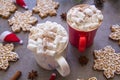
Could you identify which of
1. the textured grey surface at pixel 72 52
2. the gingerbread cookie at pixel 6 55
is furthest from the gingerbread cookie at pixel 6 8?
the gingerbread cookie at pixel 6 55

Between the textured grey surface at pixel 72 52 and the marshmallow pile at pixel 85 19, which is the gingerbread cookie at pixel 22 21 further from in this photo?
the marshmallow pile at pixel 85 19

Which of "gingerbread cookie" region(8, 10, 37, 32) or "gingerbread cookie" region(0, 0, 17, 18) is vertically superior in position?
"gingerbread cookie" region(0, 0, 17, 18)

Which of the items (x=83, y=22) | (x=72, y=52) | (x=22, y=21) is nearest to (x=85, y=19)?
(x=83, y=22)

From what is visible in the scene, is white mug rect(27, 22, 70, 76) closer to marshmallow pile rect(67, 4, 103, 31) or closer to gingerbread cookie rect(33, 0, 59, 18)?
marshmallow pile rect(67, 4, 103, 31)

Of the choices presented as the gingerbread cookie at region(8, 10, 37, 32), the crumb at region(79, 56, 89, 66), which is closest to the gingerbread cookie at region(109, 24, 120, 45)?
the crumb at region(79, 56, 89, 66)

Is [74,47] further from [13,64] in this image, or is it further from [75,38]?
[13,64]

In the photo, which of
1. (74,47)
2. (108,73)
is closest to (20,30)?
(74,47)

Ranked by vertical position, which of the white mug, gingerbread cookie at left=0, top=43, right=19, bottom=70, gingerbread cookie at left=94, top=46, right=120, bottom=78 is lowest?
gingerbread cookie at left=94, top=46, right=120, bottom=78

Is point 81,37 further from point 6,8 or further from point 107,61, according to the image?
point 6,8
